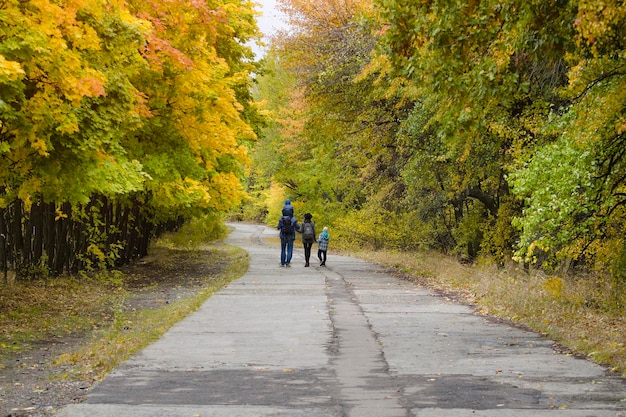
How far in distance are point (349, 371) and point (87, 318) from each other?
311 inches

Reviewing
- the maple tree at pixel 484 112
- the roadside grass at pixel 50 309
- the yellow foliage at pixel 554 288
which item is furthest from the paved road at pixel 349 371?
the maple tree at pixel 484 112

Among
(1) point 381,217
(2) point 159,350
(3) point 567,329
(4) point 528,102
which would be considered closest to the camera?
(2) point 159,350

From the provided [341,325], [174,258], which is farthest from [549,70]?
[174,258]

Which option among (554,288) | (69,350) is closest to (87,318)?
(69,350)

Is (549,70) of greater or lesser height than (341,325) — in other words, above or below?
above

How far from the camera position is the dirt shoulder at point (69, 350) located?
731 cm

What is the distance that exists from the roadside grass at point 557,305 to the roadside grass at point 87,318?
17.1 feet

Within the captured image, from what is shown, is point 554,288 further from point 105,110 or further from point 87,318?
point 87,318

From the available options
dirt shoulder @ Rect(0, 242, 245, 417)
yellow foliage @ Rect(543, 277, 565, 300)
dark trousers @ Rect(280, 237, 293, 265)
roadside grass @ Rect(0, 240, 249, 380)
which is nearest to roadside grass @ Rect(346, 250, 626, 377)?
yellow foliage @ Rect(543, 277, 565, 300)

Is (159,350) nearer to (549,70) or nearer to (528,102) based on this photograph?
(549,70)

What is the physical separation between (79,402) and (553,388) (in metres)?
4.17

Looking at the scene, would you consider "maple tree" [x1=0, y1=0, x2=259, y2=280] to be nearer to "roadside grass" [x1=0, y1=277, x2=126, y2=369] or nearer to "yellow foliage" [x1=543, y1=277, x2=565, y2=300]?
"roadside grass" [x1=0, y1=277, x2=126, y2=369]

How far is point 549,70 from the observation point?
552 inches

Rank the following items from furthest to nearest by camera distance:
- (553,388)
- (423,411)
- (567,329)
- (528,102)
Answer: (528,102) → (567,329) → (553,388) → (423,411)
